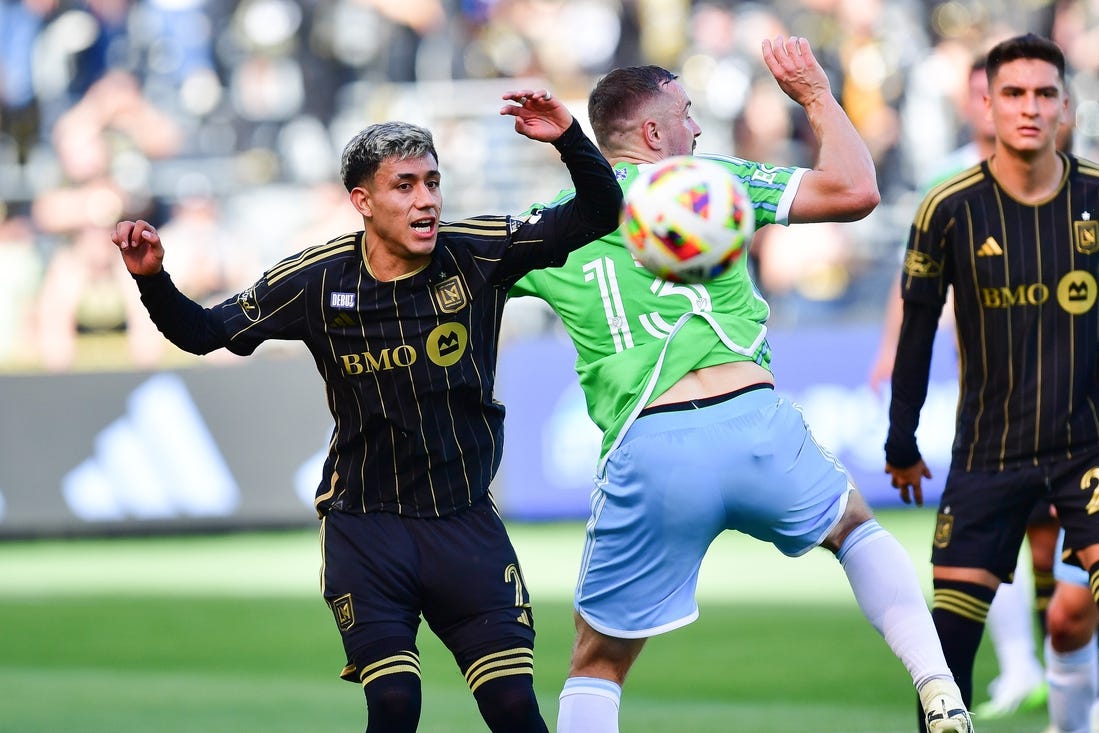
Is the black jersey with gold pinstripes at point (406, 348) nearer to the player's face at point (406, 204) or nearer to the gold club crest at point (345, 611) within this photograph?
the player's face at point (406, 204)

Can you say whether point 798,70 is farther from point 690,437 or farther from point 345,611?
point 345,611

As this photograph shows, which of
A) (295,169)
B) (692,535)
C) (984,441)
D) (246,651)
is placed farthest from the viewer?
(295,169)

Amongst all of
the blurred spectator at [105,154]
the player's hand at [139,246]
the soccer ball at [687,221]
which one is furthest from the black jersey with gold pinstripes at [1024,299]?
the blurred spectator at [105,154]

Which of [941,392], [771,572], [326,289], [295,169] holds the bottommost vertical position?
[771,572]

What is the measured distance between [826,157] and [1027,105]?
1.04 metres

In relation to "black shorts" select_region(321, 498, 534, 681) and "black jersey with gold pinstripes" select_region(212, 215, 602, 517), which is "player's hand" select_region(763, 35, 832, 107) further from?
"black shorts" select_region(321, 498, 534, 681)

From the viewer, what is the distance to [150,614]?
1088 centimetres

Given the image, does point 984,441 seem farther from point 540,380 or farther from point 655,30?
point 655,30

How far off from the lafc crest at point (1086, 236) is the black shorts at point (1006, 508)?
0.71 meters

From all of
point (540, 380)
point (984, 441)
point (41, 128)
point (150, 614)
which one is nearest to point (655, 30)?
point (540, 380)

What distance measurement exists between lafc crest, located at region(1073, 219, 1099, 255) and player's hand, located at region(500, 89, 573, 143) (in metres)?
1.96

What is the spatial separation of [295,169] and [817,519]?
13.3 m

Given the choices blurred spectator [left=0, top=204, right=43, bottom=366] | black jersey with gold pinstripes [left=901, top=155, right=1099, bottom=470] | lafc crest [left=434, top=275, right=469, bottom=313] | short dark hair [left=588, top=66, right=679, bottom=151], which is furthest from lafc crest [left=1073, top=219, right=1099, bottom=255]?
blurred spectator [left=0, top=204, right=43, bottom=366]

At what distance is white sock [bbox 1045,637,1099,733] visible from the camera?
250 inches
